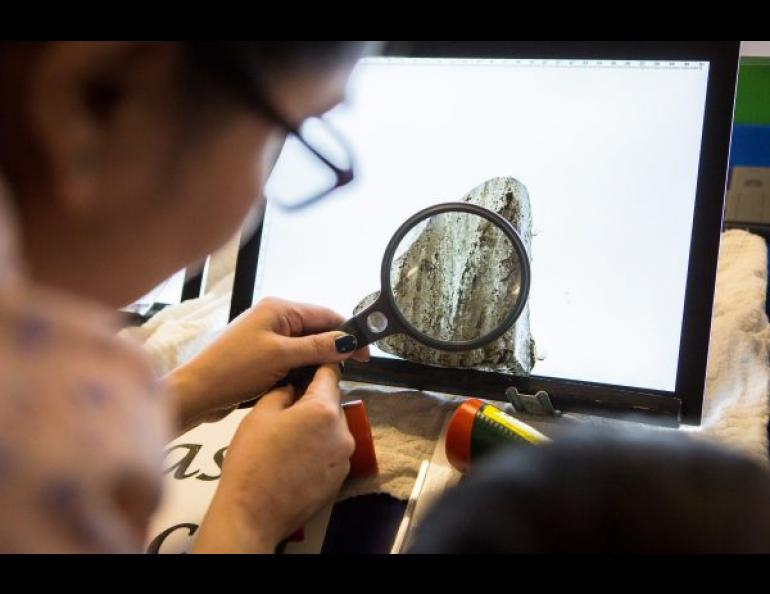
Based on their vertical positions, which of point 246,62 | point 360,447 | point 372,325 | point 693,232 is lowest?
point 360,447

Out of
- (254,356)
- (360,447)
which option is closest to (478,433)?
(360,447)

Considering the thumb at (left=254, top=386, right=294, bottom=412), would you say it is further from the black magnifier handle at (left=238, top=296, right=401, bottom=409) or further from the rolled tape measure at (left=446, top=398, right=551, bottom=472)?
the rolled tape measure at (left=446, top=398, right=551, bottom=472)

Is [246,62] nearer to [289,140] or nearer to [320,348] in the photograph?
[289,140]

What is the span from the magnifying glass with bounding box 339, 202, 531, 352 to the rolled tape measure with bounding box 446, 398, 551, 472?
2.9 inches

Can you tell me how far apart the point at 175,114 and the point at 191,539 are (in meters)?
0.42

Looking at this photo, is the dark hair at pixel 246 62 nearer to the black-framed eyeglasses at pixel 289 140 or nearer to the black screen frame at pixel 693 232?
the black-framed eyeglasses at pixel 289 140

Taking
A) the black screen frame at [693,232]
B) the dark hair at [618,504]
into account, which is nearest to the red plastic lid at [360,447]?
the black screen frame at [693,232]

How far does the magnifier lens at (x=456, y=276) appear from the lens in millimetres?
670

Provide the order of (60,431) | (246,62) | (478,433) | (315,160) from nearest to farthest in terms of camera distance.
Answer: (60,431)
(246,62)
(315,160)
(478,433)

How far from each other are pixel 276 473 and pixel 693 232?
0.48 meters

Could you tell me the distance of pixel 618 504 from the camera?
0.87 ft

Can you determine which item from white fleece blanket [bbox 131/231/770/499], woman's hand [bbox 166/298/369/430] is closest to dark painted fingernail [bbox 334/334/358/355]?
woman's hand [bbox 166/298/369/430]

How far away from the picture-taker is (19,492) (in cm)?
19

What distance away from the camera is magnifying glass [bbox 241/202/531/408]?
64 cm
